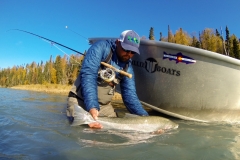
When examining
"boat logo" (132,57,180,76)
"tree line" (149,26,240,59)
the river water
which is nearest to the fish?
the river water

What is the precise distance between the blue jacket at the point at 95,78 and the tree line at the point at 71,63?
455cm

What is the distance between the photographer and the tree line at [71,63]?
128 feet

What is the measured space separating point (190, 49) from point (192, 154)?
6.93 ft

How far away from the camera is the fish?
2.57 meters

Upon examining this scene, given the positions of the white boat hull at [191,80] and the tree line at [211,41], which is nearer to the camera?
the white boat hull at [191,80]

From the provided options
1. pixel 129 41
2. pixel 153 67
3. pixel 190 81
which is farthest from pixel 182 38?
pixel 129 41

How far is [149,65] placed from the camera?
396 centimetres

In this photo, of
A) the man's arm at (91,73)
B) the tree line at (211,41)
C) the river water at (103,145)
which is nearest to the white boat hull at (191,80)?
the man's arm at (91,73)

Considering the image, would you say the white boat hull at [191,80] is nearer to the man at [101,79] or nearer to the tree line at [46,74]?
the man at [101,79]

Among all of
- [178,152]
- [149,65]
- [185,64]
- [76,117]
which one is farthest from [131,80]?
[178,152]

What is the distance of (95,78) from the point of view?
9.93 ft

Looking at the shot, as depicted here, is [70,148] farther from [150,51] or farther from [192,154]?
[150,51]

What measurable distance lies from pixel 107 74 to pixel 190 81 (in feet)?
5.16

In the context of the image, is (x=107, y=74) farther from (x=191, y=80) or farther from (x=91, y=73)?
(x=191, y=80)
